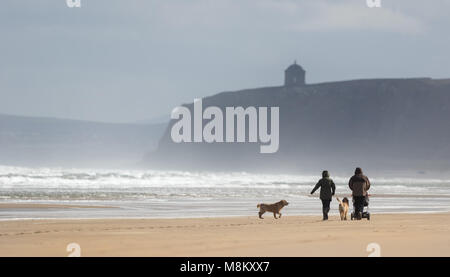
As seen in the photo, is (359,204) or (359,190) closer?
(359,204)

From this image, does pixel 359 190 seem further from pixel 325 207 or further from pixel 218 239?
pixel 218 239

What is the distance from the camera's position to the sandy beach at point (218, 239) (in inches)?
482

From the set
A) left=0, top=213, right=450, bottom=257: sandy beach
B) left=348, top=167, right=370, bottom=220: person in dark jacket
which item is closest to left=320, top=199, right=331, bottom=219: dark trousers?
left=348, top=167, right=370, bottom=220: person in dark jacket

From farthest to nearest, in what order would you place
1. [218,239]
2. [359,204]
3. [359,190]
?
[359,190], [359,204], [218,239]

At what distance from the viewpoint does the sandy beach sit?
40.2 ft

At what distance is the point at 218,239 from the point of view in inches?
554

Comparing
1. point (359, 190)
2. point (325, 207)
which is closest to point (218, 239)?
point (325, 207)

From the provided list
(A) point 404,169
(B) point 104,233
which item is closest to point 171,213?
(B) point 104,233

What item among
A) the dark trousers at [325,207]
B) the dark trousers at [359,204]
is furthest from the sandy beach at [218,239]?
the dark trousers at [325,207]

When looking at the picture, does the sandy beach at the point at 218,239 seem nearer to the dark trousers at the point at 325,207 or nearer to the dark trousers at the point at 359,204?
the dark trousers at the point at 359,204

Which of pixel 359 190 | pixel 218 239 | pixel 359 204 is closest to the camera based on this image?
pixel 218 239

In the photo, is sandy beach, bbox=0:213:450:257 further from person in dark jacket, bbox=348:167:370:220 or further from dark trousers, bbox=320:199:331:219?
dark trousers, bbox=320:199:331:219
